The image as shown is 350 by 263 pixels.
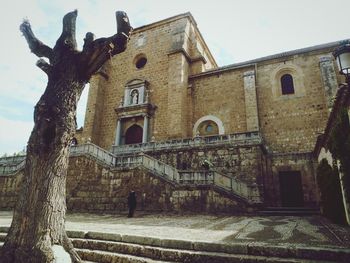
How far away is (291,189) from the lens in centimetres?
1339

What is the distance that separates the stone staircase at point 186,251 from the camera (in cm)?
337

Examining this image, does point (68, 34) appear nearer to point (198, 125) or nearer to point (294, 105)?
point (198, 125)

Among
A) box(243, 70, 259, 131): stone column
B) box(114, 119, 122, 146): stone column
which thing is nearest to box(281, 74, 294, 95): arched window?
box(243, 70, 259, 131): stone column

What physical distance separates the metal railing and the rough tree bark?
9320mm

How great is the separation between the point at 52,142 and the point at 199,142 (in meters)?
9.94

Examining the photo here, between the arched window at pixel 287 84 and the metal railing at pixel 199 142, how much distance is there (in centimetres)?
575

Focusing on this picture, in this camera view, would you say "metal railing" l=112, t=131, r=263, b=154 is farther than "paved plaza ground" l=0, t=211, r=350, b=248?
Yes

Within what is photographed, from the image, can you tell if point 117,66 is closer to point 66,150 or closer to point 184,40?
point 184,40

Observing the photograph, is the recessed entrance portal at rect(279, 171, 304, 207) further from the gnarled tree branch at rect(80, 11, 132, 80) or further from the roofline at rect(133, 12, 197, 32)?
the roofline at rect(133, 12, 197, 32)

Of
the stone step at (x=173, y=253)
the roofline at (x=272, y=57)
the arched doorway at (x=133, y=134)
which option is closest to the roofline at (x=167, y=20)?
the roofline at (x=272, y=57)

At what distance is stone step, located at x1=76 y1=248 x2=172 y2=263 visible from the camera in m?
3.84

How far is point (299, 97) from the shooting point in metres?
15.5

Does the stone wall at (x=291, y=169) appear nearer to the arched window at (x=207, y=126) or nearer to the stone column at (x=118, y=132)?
the arched window at (x=207, y=126)

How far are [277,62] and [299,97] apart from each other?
3042 millimetres
